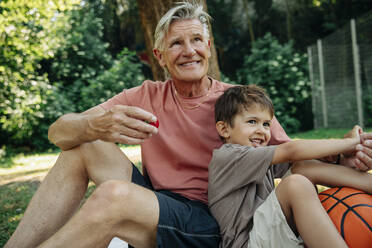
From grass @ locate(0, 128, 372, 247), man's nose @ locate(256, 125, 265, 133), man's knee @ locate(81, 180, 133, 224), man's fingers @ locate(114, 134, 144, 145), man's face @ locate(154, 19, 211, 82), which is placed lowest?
grass @ locate(0, 128, 372, 247)

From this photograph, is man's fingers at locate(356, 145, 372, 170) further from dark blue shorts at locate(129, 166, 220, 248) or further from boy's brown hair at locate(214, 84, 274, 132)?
dark blue shorts at locate(129, 166, 220, 248)

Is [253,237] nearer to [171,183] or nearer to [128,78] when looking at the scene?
[171,183]

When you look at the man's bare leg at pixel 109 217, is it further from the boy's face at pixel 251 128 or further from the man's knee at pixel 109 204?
the boy's face at pixel 251 128

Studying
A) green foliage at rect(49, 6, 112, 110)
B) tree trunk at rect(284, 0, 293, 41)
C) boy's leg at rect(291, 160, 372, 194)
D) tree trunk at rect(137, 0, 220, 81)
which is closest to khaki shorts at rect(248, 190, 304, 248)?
boy's leg at rect(291, 160, 372, 194)

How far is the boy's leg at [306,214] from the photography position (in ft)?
5.36

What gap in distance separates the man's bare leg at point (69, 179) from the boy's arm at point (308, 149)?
3.17 feet

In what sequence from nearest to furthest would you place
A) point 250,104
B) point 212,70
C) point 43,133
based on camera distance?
1. point 250,104
2. point 212,70
3. point 43,133

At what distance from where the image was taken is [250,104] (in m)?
2.26

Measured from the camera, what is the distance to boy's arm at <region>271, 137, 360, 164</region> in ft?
6.04

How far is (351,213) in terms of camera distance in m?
1.82

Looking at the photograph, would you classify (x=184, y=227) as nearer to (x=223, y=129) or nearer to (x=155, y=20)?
(x=223, y=129)

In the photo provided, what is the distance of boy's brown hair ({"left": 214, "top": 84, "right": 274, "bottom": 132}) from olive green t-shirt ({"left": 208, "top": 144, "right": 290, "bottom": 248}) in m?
0.24

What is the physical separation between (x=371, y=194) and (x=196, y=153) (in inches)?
42.2

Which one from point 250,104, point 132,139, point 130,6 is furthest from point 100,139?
point 130,6
